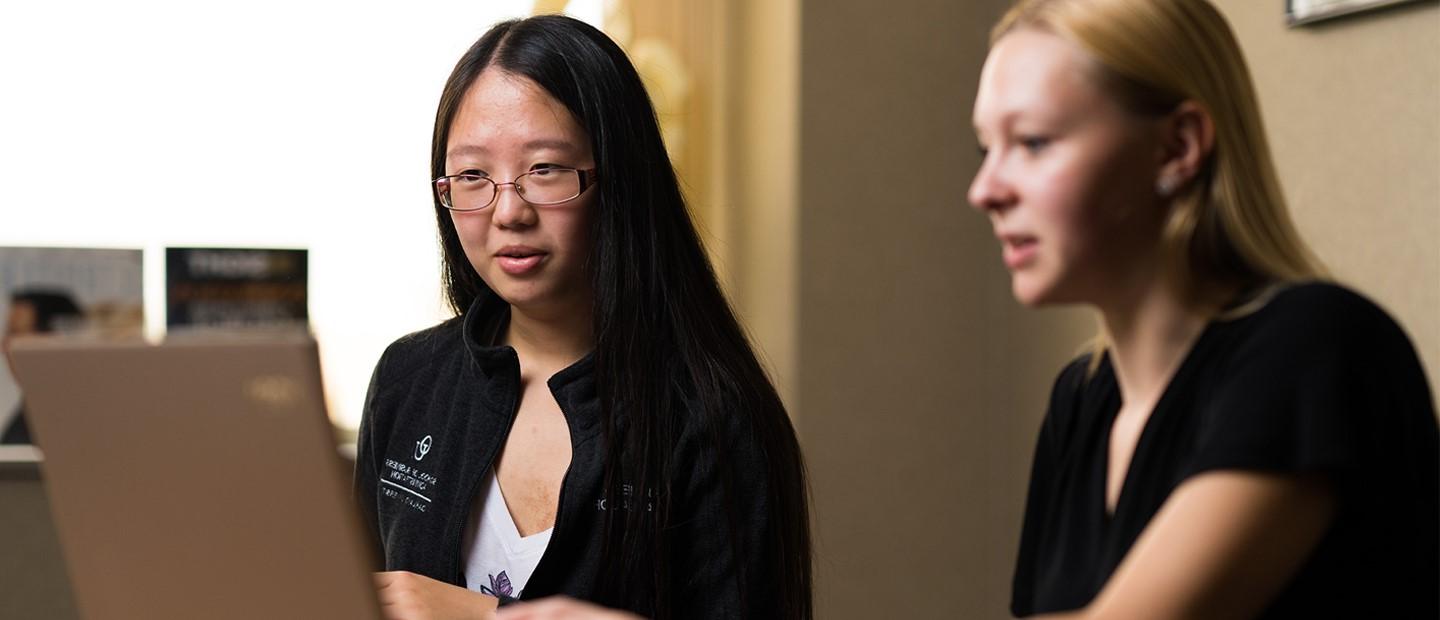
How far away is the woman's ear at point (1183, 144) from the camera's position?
93 cm

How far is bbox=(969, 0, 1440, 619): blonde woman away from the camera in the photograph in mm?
864

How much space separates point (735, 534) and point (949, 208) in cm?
170

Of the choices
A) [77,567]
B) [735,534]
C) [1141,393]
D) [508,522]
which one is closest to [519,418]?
[508,522]

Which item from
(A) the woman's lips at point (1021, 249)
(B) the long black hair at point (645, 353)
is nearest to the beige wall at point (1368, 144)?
(B) the long black hair at point (645, 353)

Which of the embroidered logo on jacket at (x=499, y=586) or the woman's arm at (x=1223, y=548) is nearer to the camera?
the woman's arm at (x=1223, y=548)

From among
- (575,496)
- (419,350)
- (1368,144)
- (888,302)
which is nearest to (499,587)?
(575,496)

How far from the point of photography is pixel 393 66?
3.18m

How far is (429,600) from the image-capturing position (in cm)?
137

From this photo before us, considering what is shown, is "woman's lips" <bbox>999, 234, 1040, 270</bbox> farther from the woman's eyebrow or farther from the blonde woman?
the woman's eyebrow

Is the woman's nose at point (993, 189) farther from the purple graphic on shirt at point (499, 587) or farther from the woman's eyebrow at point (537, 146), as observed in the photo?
the purple graphic on shirt at point (499, 587)

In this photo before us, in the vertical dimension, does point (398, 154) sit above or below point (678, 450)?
above

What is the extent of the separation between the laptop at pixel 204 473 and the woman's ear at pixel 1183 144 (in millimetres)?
536

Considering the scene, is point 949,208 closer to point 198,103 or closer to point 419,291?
point 419,291

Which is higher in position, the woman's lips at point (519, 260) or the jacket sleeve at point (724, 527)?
the woman's lips at point (519, 260)
